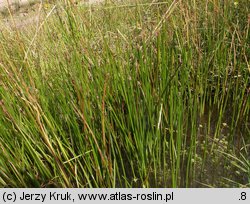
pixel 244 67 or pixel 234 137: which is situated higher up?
pixel 244 67

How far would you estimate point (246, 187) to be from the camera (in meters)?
1.30

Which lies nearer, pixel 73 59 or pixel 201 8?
pixel 73 59

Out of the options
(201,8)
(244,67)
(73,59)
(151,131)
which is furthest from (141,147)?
(201,8)

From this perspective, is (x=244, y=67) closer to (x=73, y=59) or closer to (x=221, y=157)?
(x=221, y=157)

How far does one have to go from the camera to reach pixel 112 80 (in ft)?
4.90

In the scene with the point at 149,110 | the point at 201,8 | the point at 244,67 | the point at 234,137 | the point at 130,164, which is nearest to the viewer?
the point at 149,110

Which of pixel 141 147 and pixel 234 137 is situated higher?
pixel 141 147

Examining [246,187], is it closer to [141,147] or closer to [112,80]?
[141,147]

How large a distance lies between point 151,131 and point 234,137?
0.53m
